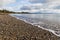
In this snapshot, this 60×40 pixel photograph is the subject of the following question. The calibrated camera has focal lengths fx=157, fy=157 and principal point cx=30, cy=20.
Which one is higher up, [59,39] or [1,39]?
[1,39]

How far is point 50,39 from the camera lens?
477 inches

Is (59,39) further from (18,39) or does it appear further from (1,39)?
(1,39)

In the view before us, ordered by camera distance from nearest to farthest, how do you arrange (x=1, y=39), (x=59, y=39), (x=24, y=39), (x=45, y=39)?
(x=1, y=39) → (x=24, y=39) → (x=45, y=39) → (x=59, y=39)

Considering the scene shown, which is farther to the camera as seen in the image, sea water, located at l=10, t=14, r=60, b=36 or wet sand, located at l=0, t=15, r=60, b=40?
sea water, located at l=10, t=14, r=60, b=36

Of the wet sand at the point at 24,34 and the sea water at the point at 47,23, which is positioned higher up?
the wet sand at the point at 24,34

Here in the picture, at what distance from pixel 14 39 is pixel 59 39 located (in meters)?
4.12

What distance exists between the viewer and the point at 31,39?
1130cm

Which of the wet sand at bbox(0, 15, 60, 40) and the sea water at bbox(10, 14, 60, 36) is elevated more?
the wet sand at bbox(0, 15, 60, 40)

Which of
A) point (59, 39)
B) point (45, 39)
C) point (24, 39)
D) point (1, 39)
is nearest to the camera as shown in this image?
point (1, 39)

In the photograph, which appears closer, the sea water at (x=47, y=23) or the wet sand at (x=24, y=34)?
the wet sand at (x=24, y=34)

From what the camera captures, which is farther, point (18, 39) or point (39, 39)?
point (39, 39)

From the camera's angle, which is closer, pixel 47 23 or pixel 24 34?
pixel 24 34

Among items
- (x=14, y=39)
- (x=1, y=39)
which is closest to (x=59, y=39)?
(x=14, y=39)

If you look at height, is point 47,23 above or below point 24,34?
below
